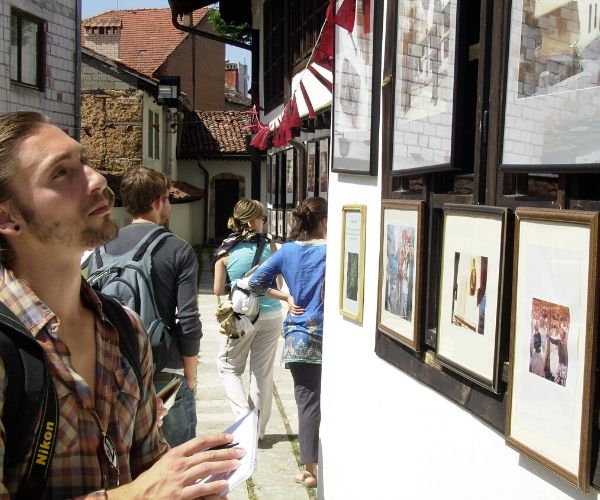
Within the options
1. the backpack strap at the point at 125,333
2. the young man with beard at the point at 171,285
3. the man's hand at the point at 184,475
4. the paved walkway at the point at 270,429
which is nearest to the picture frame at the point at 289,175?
the paved walkway at the point at 270,429

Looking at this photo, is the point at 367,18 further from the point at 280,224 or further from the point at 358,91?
the point at 280,224

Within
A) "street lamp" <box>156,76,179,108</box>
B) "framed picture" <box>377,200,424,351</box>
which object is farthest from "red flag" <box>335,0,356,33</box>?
"street lamp" <box>156,76,179,108</box>

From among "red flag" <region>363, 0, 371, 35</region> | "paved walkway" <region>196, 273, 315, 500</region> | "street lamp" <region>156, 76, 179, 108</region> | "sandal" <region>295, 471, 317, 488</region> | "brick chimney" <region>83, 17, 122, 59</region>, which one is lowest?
"paved walkway" <region>196, 273, 315, 500</region>

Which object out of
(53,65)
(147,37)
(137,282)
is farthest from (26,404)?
(147,37)

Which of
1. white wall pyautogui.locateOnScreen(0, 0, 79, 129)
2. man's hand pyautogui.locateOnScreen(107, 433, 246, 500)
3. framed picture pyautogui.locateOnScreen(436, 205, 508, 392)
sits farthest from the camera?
white wall pyautogui.locateOnScreen(0, 0, 79, 129)

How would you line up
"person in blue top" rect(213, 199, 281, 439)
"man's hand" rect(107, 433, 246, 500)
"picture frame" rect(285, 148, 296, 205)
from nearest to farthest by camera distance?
"man's hand" rect(107, 433, 246, 500)
"person in blue top" rect(213, 199, 281, 439)
"picture frame" rect(285, 148, 296, 205)

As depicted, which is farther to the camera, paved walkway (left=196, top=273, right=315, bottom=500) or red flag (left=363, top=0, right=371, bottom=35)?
Answer: paved walkway (left=196, top=273, right=315, bottom=500)

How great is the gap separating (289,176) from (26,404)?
11.6m

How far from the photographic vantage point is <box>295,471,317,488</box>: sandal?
5230mm

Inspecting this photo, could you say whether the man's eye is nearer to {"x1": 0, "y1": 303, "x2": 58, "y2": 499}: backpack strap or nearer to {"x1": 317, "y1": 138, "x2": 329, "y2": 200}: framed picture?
{"x1": 0, "y1": 303, "x2": 58, "y2": 499}: backpack strap

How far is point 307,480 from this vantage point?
5.23 metres

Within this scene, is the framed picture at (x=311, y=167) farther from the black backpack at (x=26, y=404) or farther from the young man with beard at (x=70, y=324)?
the black backpack at (x=26, y=404)

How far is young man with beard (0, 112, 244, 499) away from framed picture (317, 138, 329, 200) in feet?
24.8

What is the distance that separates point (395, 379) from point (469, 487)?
2.45 feet
